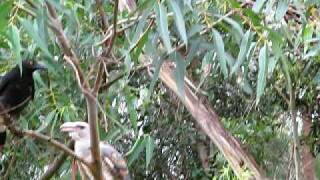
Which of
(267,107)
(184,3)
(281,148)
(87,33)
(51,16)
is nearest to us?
(184,3)

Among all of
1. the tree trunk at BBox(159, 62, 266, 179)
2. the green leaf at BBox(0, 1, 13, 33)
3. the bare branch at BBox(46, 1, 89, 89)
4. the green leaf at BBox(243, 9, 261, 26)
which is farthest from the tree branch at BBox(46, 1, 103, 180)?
the tree trunk at BBox(159, 62, 266, 179)

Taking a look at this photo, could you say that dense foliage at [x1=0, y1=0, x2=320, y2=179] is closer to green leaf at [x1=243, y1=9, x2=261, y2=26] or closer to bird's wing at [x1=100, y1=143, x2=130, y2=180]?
green leaf at [x1=243, y1=9, x2=261, y2=26]

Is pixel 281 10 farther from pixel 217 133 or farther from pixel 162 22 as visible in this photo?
pixel 217 133

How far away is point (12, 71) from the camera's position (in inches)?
122

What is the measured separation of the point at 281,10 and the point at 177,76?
0.38 metres

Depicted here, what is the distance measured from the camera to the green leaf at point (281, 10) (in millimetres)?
1845

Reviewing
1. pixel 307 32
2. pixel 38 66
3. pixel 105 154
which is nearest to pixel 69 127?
pixel 105 154

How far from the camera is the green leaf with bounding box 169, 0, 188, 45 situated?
1507 mm

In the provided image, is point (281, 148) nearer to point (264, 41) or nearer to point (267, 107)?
point (267, 107)

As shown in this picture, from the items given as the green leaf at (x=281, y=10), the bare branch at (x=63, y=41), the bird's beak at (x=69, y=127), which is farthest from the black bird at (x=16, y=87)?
the green leaf at (x=281, y=10)

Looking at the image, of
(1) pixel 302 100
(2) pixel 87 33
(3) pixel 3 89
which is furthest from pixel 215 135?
(3) pixel 3 89

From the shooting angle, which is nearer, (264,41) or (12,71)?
(264,41)

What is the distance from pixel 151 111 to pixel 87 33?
1298 millimetres

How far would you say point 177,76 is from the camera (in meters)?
1.67
